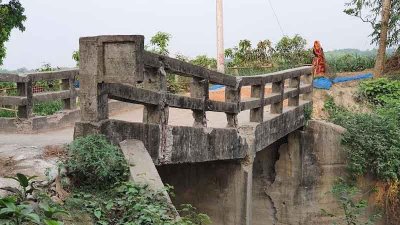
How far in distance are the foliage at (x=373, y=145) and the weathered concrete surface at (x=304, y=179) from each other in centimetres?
24

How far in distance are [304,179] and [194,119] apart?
14.1 feet

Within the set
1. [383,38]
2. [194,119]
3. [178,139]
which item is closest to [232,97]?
[194,119]

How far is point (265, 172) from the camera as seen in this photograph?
11070 mm

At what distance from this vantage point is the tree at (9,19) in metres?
15.1

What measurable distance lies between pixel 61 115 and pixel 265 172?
14.4ft

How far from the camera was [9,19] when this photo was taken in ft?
50.3

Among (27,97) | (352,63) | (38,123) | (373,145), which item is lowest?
(373,145)

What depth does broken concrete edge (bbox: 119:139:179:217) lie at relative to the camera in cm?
477

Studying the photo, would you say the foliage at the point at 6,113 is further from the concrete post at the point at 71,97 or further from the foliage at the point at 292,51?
the foliage at the point at 292,51

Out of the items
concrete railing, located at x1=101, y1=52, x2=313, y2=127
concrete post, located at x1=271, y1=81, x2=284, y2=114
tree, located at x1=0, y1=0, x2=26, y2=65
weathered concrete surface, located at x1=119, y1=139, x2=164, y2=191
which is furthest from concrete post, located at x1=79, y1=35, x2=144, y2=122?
tree, located at x1=0, y1=0, x2=26, y2=65

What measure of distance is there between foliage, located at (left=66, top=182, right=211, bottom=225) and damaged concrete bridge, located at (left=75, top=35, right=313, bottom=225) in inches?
30.9

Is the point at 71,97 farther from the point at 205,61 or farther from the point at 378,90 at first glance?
the point at 205,61

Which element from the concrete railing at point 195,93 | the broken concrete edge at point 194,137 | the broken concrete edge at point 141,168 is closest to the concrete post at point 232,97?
the concrete railing at point 195,93

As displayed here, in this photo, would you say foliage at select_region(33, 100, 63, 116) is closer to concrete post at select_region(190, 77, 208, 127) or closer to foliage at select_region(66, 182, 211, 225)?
concrete post at select_region(190, 77, 208, 127)
